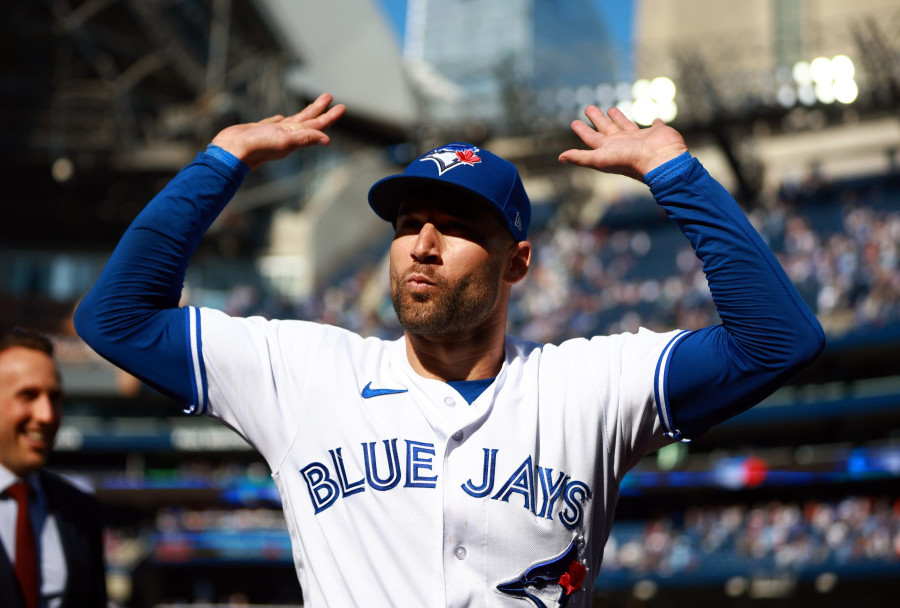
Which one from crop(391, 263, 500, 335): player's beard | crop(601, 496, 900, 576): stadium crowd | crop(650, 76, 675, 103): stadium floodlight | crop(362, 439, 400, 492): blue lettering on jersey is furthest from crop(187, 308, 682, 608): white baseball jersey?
crop(650, 76, 675, 103): stadium floodlight

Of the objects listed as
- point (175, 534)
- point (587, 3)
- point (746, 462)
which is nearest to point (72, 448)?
point (175, 534)

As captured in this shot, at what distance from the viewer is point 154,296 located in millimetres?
2320

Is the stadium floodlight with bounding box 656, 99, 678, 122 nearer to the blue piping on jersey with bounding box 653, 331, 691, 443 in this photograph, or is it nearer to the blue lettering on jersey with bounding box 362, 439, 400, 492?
the blue piping on jersey with bounding box 653, 331, 691, 443

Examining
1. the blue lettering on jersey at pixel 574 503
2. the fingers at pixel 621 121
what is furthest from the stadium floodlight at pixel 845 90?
the blue lettering on jersey at pixel 574 503

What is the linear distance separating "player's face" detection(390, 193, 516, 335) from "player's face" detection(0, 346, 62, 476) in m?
1.90

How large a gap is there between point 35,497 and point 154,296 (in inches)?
71.2

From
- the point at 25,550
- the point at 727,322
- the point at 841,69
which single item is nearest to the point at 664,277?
the point at 841,69

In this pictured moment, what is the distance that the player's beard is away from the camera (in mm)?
2322

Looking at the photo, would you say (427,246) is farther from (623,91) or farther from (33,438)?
(623,91)

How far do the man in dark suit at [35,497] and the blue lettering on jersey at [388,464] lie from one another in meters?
1.80

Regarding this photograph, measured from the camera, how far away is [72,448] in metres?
29.6

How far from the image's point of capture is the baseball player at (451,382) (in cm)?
224

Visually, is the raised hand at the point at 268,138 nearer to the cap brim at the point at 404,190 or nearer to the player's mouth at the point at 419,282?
the cap brim at the point at 404,190

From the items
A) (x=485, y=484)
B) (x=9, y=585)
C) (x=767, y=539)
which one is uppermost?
(x=485, y=484)
